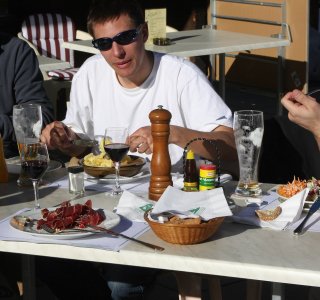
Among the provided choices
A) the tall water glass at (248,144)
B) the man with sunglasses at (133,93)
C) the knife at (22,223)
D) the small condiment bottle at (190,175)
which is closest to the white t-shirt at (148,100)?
the man with sunglasses at (133,93)

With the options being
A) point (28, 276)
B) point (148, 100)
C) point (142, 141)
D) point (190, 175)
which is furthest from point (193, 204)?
point (148, 100)

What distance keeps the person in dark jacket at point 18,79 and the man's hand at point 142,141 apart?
3.96 ft

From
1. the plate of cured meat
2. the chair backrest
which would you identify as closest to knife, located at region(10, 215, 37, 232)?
the plate of cured meat

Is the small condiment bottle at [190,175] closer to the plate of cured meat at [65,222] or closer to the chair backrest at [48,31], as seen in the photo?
the plate of cured meat at [65,222]

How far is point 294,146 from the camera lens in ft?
11.0

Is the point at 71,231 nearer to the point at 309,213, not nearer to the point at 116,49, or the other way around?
the point at 309,213

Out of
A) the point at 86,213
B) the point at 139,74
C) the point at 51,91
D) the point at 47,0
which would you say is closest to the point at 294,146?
the point at 139,74

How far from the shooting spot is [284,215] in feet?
8.15

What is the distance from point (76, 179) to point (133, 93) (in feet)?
2.56

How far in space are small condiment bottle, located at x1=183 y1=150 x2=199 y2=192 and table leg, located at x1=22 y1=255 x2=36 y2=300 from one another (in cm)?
76

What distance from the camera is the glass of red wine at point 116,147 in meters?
2.82

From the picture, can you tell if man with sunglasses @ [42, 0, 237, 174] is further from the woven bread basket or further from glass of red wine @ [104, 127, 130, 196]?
the woven bread basket

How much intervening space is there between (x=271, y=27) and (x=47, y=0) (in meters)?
2.77

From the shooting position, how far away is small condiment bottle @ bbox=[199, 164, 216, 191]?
2.61m
